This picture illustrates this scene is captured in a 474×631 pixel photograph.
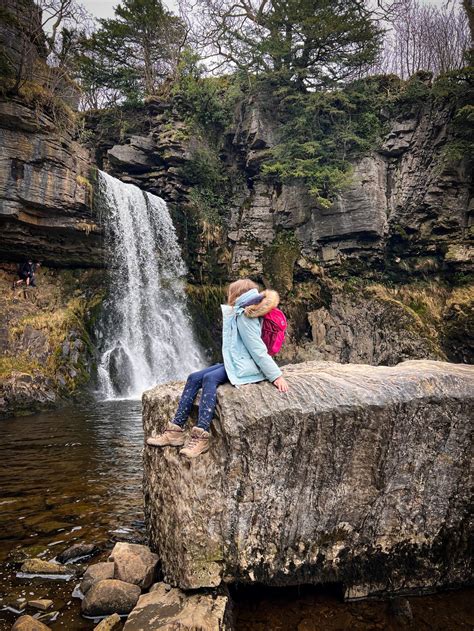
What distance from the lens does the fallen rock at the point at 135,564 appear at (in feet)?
12.1

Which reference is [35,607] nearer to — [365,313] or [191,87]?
[365,313]

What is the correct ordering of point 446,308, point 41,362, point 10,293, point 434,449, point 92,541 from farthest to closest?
point 446,308
point 10,293
point 41,362
point 92,541
point 434,449

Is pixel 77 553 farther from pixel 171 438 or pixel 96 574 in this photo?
pixel 171 438

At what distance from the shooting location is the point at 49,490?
20.7 ft

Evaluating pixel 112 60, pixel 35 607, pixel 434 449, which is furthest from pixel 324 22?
pixel 35 607

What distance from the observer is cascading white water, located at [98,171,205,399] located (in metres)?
18.9

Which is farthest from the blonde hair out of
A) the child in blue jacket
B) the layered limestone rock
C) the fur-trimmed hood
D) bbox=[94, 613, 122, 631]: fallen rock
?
the layered limestone rock

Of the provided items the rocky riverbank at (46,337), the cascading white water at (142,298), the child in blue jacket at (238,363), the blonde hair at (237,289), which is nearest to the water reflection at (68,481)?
the child in blue jacket at (238,363)

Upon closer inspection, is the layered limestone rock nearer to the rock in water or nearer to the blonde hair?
the blonde hair

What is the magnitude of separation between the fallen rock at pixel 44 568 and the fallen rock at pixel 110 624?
0.97 m

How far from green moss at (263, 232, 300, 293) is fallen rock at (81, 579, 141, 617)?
2085 cm

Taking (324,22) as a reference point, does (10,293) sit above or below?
below

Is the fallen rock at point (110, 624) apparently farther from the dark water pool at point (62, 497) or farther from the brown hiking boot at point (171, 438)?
the brown hiking boot at point (171, 438)

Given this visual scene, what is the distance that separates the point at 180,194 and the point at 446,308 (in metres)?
16.8
